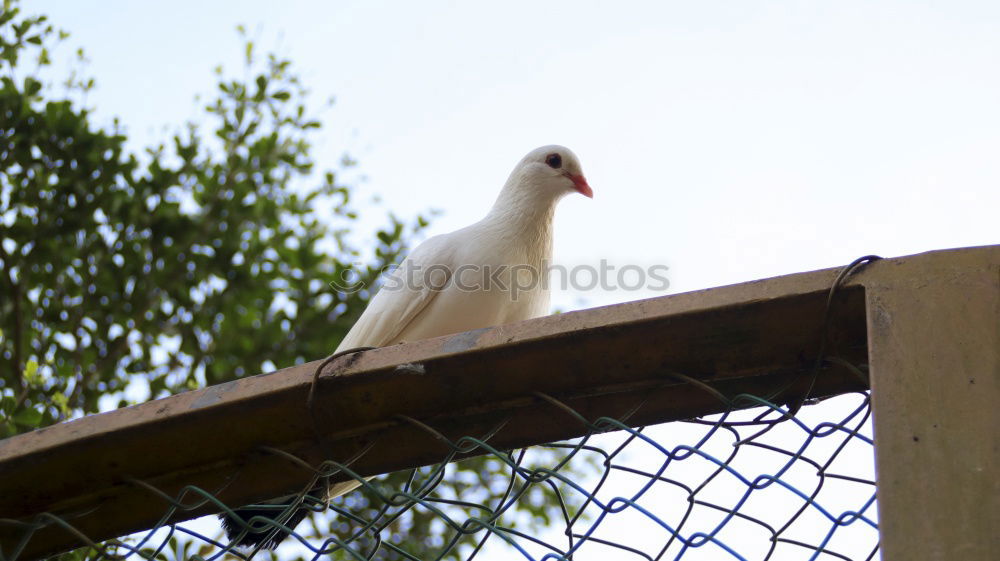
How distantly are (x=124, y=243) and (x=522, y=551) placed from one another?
4.58 m

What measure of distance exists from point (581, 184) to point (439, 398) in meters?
2.33

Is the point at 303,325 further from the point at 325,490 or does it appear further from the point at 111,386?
the point at 325,490

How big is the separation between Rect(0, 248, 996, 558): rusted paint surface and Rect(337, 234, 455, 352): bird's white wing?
1.47 meters

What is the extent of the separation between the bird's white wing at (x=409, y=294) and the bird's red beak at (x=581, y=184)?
71cm

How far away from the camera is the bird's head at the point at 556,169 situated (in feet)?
12.9

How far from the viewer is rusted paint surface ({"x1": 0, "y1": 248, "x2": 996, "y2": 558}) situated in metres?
1.60

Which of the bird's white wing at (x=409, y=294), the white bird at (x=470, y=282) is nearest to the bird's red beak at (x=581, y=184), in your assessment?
the white bird at (x=470, y=282)

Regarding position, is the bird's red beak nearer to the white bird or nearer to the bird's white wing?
the white bird

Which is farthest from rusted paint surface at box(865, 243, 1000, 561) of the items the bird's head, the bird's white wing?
the bird's head

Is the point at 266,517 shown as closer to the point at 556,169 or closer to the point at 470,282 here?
the point at 470,282

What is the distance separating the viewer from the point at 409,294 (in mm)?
3430

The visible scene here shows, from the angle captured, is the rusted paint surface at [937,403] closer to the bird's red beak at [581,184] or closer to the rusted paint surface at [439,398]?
the rusted paint surface at [439,398]

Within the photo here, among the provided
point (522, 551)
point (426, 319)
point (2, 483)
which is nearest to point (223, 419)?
point (2, 483)

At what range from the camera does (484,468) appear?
18.6 feet
